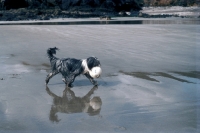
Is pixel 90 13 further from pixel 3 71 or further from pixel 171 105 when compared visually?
pixel 171 105

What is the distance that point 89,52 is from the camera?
527 inches

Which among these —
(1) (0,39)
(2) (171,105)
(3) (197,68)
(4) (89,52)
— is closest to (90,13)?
(1) (0,39)

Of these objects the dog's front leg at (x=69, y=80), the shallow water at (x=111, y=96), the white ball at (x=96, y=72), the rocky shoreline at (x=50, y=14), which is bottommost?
the rocky shoreline at (x=50, y=14)

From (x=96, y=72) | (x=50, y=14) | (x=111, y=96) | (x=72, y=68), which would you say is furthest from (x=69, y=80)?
(x=50, y=14)

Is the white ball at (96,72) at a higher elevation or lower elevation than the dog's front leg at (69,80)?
higher

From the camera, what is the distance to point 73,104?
677cm

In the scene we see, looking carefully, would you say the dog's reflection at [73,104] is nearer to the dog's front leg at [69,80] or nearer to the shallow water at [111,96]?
the shallow water at [111,96]

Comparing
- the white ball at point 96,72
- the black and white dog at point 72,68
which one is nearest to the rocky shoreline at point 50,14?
the black and white dog at point 72,68

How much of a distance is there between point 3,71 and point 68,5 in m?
40.3

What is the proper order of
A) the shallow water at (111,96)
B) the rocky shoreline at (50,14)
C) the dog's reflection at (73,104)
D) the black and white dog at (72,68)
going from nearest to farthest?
the shallow water at (111,96), the dog's reflection at (73,104), the black and white dog at (72,68), the rocky shoreline at (50,14)

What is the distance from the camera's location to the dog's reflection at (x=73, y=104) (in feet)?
20.7

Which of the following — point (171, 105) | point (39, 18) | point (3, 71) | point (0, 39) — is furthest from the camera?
point (39, 18)

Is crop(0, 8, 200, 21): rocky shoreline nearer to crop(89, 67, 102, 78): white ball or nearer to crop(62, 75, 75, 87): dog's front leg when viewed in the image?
crop(62, 75, 75, 87): dog's front leg

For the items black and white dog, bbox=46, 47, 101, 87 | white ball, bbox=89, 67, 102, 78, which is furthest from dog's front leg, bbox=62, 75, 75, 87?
white ball, bbox=89, 67, 102, 78
